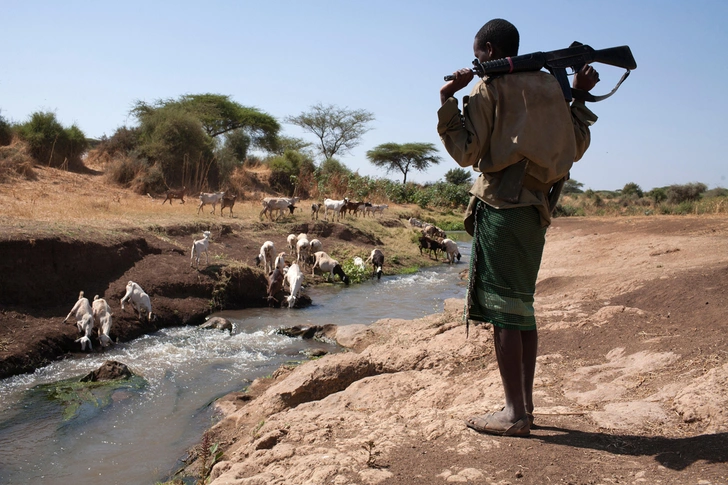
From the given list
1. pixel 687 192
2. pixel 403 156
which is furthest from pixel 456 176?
pixel 687 192

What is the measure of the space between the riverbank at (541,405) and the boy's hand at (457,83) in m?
1.83

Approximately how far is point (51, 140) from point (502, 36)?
28625 millimetres

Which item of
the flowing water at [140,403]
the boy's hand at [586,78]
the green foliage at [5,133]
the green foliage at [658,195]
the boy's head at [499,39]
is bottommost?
the flowing water at [140,403]

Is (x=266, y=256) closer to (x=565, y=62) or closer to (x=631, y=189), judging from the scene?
(x=565, y=62)

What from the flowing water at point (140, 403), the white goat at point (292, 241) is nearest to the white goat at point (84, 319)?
the flowing water at point (140, 403)

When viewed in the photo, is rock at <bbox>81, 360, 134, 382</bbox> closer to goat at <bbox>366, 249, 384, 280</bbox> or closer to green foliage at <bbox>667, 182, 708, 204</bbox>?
goat at <bbox>366, 249, 384, 280</bbox>

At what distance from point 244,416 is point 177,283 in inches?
283

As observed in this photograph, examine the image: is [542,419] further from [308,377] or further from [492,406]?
[308,377]

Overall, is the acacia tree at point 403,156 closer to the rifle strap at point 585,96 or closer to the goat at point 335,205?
the goat at point 335,205

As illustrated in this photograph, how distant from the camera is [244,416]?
6.05 metres

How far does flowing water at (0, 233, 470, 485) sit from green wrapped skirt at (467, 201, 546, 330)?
3.82 m

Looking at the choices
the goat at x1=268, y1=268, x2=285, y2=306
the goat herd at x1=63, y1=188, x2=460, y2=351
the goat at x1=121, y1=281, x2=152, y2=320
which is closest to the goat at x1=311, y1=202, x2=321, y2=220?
the goat herd at x1=63, y1=188, x2=460, y2=351

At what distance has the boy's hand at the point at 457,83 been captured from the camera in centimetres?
315

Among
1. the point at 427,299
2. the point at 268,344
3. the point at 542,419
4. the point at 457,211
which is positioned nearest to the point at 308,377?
the point at 542,419
